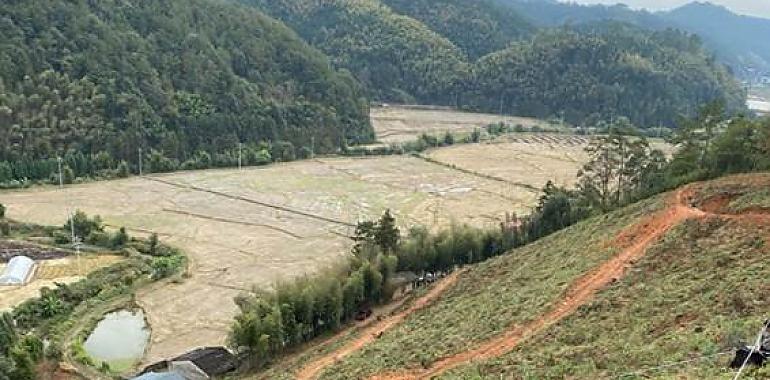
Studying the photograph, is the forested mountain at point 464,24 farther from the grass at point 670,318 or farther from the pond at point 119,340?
the grass at point 670,318

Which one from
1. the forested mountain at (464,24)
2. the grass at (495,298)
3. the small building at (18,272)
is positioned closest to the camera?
the grass at (495,298)

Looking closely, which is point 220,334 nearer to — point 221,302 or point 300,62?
point 221,302

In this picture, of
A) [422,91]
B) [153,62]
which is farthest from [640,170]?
[422,91]

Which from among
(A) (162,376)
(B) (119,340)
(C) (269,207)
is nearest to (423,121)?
(C) (269,207)

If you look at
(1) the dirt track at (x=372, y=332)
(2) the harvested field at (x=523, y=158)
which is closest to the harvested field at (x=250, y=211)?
(2) the harvested field at (x=523, y=158)

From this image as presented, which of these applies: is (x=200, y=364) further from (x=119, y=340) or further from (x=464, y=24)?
(x=464, y=24)

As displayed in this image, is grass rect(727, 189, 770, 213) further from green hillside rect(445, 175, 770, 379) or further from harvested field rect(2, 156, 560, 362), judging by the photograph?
harvested field rect(2, 156, 560, 362)
